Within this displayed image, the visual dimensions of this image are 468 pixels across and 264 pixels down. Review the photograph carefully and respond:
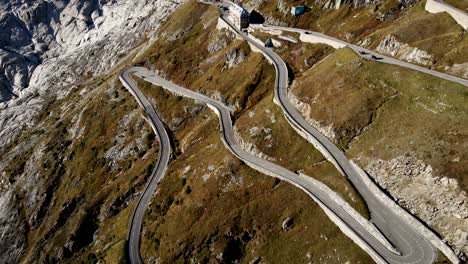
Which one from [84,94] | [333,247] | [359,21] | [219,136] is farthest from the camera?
[84,94]

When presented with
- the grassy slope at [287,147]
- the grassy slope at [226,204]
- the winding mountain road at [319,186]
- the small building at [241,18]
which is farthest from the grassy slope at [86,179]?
the small building at [241,18]

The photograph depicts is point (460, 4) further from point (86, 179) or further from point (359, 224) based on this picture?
point (86, 179)

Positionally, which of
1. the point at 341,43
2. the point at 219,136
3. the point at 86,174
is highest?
the point at 341,43

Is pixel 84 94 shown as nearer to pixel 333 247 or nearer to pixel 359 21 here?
pixel 359 21

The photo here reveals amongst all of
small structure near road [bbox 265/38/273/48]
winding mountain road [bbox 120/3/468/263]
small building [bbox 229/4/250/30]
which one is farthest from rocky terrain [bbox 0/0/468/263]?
small building [bbox 229/4/250/30]

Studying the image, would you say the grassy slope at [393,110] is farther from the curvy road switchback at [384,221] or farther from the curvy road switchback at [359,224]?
the curvy road switchback at [359,224]

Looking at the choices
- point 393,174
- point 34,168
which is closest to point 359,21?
point 393,174

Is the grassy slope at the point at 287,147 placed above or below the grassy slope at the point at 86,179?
above
